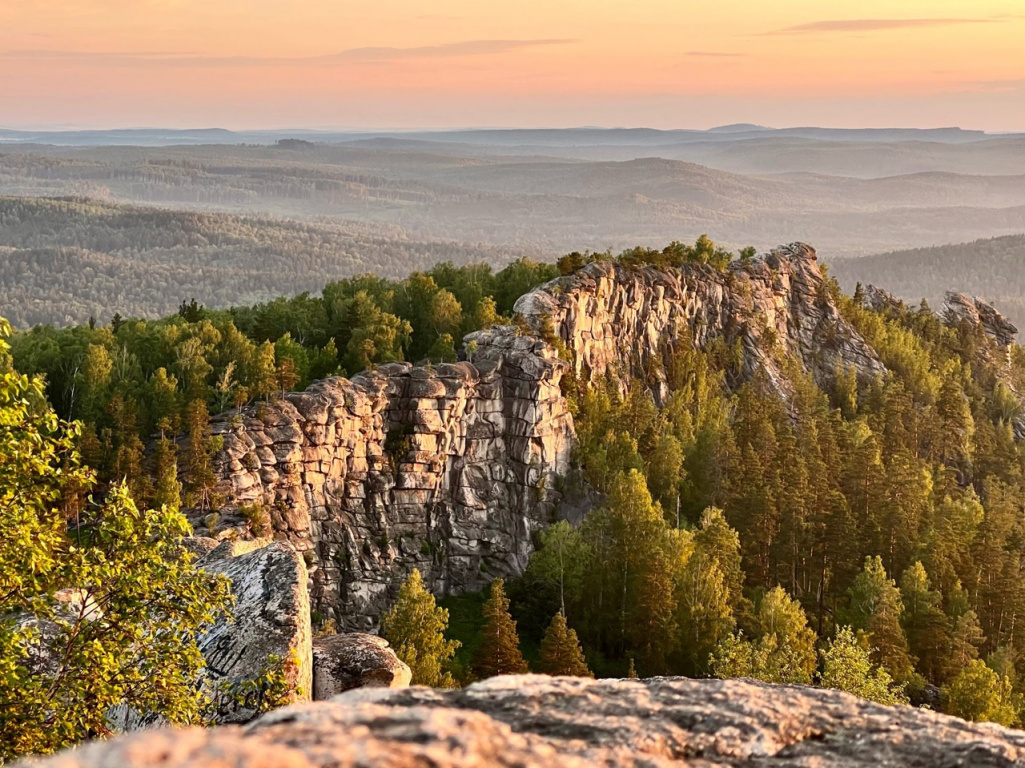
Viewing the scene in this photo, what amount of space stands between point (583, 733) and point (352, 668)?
1473cm

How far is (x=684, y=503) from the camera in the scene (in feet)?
295

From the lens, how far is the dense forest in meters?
60.3

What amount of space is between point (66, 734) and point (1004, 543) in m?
78.8

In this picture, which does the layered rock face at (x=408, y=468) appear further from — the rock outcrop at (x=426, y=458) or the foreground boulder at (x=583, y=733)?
the foreground boulder at (x=583, y=733)

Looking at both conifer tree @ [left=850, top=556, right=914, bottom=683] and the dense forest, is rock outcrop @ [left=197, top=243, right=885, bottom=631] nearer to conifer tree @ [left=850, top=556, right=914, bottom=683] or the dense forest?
the dense forest

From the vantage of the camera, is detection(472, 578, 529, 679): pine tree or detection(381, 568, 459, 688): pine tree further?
detection(472, 578, 529, 679): pine tree

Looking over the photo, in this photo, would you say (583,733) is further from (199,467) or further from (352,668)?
(199,467)

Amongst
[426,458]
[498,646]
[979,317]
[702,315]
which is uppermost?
[702,315]

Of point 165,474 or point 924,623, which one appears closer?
point 165,474

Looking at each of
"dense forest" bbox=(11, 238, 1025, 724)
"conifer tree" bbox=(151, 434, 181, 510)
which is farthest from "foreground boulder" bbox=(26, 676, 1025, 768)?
"conifer tree" bbox=(151, 434, 181, 510)

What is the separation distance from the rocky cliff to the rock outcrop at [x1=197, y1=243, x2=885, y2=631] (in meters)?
0.10

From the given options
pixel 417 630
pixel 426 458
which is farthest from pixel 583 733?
pixel 426 458

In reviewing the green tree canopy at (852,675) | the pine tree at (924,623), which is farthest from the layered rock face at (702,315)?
the green tree canopy at (852,675)

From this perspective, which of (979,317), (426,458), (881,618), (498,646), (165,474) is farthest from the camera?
(979,317)
